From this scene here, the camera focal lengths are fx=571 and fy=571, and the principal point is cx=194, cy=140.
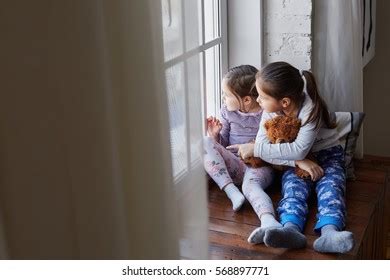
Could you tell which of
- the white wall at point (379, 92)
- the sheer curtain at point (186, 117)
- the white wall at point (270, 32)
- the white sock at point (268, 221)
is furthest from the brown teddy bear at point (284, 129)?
the white wall at point (379, 92)

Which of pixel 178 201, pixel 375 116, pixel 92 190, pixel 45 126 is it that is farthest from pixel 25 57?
pixel 375 116

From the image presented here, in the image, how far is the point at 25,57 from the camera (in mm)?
607

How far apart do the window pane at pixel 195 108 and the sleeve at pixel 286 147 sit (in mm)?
961

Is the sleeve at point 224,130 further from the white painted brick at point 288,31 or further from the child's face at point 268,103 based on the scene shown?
the white painted brick at point 288,31

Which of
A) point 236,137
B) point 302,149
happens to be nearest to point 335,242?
point 302,149

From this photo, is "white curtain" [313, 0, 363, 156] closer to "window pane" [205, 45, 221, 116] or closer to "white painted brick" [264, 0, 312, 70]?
"white painted brick" [264, 0, 312, 70]

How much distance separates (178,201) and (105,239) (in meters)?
0.16

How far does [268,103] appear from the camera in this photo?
1.81m

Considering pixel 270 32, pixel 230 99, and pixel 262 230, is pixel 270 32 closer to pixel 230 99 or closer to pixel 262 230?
pixel 230 99

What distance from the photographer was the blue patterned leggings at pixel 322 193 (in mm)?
1646

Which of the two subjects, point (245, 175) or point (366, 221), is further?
point (245, 175)

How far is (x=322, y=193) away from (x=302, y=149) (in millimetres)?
155

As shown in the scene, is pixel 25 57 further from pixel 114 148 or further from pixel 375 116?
pixel 375 116
